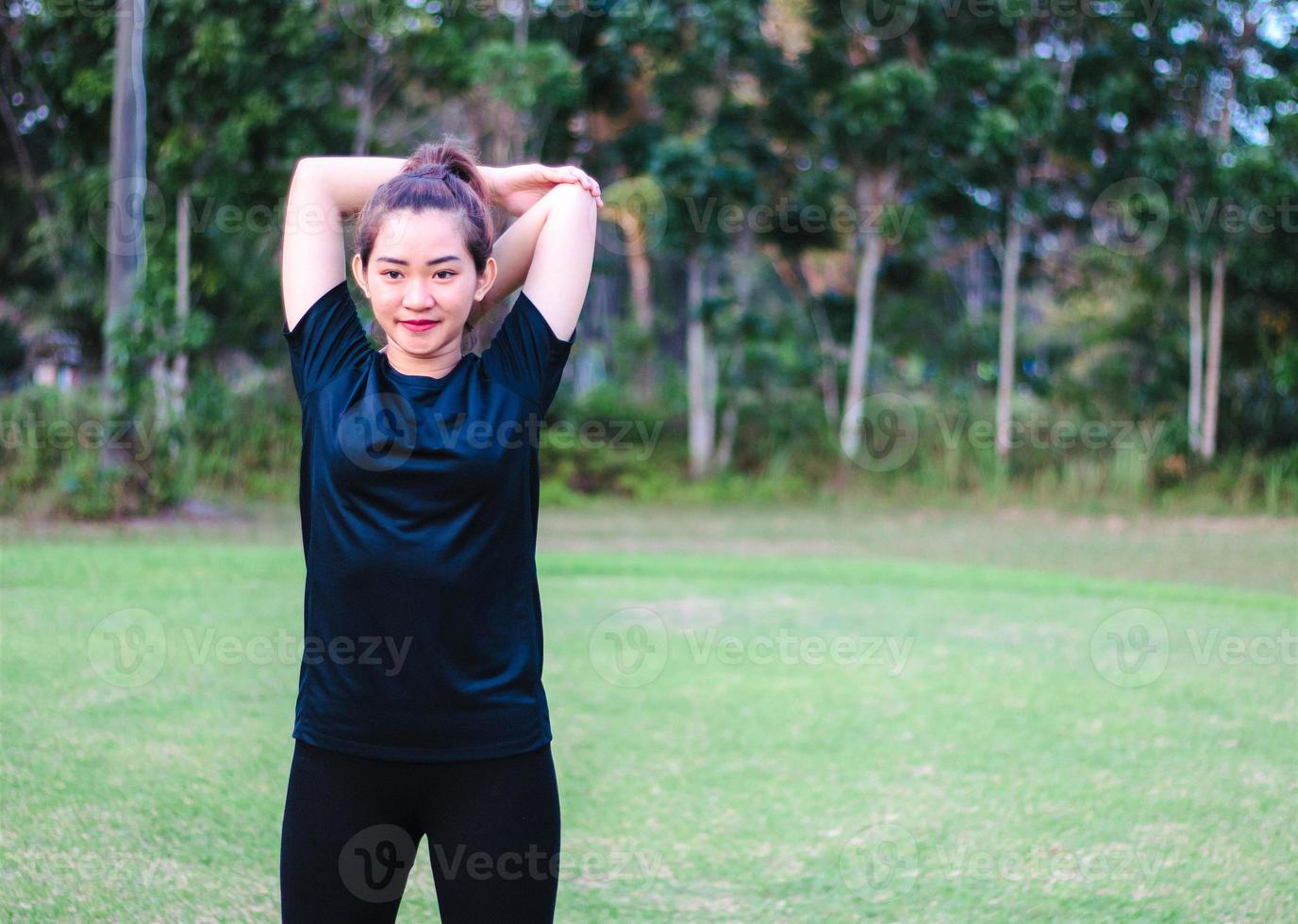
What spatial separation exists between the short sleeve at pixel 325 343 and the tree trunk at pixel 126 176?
432 inches

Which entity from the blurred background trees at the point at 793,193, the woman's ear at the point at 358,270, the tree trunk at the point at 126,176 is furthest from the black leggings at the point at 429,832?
the blurred background trees at the point at 793,193

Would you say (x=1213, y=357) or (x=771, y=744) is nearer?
(x=771, y=744)

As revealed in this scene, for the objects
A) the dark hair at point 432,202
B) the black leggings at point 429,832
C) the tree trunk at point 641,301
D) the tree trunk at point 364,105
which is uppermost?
the tree trunk at point 364,105

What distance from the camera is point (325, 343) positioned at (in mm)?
1903

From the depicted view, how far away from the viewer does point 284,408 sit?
51.7 feet

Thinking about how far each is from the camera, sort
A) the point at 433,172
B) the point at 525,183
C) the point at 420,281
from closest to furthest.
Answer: the point at 420,281 < the point at 433,172 < the point at 525,183

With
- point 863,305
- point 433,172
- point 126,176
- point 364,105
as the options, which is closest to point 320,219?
point 433,172

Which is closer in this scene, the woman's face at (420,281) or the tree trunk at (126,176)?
the woman's face at (420,281)

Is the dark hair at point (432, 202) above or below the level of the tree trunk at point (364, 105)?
below

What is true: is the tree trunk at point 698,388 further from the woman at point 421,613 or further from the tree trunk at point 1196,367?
the woman at point 421,613

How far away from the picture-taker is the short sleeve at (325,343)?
1882 millimetres

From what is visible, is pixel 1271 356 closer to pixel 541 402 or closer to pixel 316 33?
pixel 316 33

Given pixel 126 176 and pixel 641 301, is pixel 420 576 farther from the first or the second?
pixel 641 301

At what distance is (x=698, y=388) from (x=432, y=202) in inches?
577
